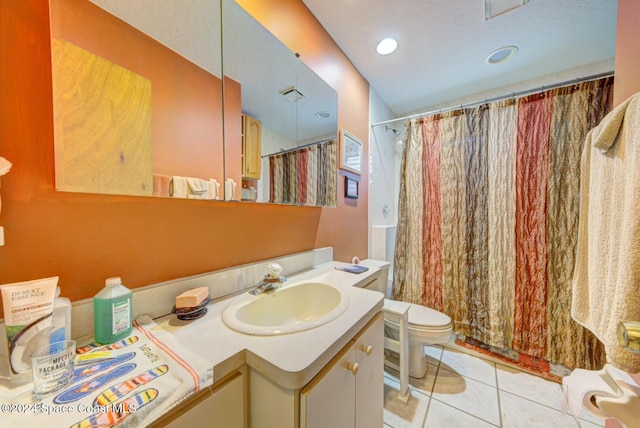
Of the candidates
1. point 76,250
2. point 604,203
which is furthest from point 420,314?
point 76,250

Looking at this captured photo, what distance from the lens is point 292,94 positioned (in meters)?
1.25

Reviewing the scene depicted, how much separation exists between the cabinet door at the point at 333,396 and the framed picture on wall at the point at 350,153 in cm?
128

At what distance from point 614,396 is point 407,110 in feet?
8.56

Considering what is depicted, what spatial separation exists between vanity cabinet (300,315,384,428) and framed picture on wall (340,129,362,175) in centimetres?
113

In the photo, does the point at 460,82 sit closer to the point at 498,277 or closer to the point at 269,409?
the point at 498,277

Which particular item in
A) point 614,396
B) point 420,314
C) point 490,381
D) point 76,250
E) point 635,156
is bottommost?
point 490,381

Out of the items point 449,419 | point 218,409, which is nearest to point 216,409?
point 218,409

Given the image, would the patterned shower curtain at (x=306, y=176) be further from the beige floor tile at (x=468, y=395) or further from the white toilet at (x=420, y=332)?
the beige floor tile at (x=468, y=395)

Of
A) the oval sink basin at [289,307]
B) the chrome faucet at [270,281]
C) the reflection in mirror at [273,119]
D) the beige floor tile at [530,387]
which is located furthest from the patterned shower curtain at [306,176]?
the beige floor tile at [530,387]

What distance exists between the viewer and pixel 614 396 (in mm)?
664

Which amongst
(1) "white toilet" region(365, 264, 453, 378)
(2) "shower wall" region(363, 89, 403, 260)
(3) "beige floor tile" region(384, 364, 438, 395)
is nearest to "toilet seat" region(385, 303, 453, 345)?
(1) "white toilet" region(365, 264, 453, 378)

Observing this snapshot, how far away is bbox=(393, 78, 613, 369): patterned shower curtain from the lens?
1.45m

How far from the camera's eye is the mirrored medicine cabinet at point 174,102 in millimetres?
590

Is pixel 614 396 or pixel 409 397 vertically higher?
pixel 614 396
